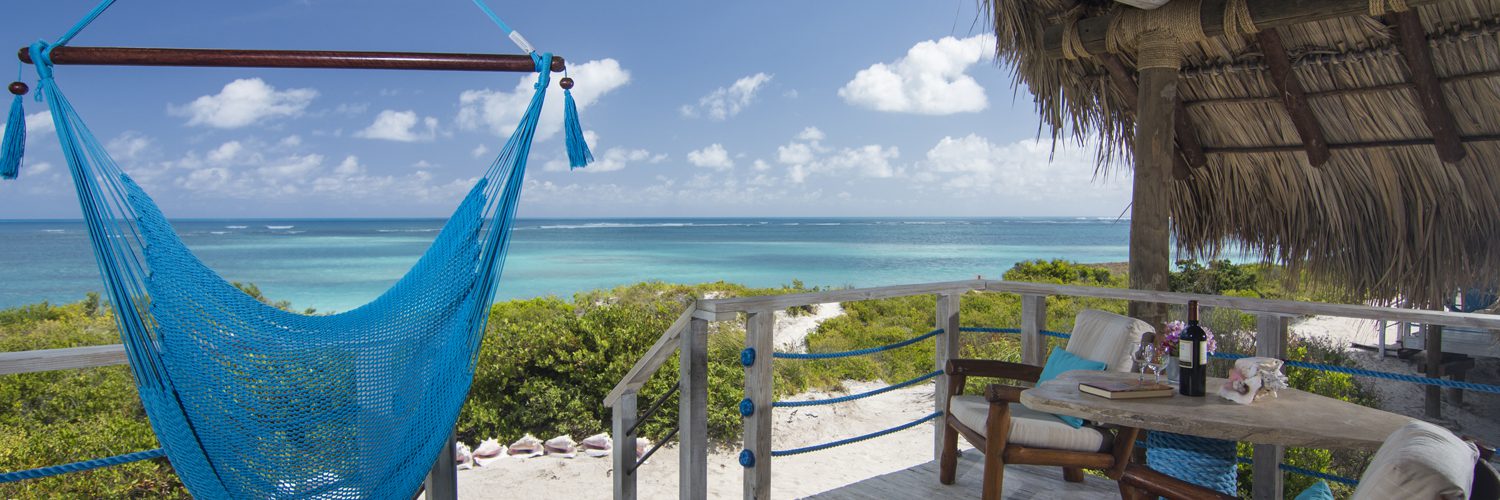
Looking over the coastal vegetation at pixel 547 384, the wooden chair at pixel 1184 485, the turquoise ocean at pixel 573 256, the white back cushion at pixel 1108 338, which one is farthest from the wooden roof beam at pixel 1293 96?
the turquoise ocean at pixel 573 256

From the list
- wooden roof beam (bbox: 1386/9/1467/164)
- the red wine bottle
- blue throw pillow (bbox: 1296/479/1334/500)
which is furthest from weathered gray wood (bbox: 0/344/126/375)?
wooden roof beam (bbox: 1386/9/1467/164)

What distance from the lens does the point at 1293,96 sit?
3.38 meters

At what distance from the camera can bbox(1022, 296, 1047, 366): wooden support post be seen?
2.95m

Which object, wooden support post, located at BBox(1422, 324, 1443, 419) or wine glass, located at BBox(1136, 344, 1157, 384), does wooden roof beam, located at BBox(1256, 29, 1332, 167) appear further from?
wooden support post, located at BBox(1422, 324, 1443, 419)

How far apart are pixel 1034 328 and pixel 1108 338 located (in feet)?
1.73

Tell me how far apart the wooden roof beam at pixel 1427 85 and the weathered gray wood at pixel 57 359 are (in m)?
3.76

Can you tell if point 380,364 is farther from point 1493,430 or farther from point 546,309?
point 1493,430

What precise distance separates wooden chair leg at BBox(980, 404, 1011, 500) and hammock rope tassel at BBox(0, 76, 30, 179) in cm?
232

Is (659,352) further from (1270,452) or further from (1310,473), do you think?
(1270,452)

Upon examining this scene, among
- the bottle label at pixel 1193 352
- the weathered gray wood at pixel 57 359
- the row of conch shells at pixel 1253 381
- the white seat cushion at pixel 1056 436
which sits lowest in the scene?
the white seat cushion at pixel 1056 436

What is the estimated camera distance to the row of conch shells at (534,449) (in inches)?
192

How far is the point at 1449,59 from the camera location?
9.87 ft

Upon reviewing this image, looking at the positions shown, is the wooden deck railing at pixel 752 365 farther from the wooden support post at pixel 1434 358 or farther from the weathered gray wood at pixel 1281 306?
the wooden support post at pixel 1434 358

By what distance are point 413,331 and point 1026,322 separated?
6.73 feet
